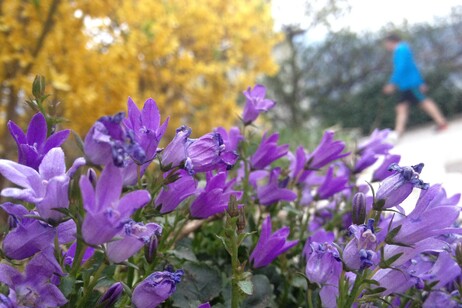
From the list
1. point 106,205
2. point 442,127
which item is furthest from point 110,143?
point 442,127

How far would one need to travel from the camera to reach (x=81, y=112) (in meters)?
2.52

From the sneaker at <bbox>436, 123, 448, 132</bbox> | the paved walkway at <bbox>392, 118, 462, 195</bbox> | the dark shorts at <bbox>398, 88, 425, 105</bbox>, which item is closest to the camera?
the paved walkway at <bbox>392, 118, 462, 195</bbox>

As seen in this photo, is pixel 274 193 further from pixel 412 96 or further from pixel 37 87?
pixel 412 96

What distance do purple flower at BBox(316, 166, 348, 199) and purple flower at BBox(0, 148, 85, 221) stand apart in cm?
61

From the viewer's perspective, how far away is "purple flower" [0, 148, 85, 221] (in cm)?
52

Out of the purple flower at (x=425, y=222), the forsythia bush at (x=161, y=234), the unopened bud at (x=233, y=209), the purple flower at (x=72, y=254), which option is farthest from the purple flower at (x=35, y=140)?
the purple flower at (x=425, y=222)

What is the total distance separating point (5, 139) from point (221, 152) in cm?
190

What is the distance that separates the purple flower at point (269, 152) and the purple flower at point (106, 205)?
46cm

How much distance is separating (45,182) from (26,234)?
0.06m

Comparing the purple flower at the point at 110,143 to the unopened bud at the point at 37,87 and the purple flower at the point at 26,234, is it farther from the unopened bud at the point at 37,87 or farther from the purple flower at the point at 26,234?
the unopened bud at the point at 37,87

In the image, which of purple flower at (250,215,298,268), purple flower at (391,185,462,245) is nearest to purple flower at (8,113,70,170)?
purple flower at (250,215,298,268)

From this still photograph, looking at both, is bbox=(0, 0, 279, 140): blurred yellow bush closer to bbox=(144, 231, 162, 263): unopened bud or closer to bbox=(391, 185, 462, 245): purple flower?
bbox=(144, 231, 162, 263): unopened bud

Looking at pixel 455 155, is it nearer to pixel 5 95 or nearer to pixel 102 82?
pixel 102 82

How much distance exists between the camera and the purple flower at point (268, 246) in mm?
780
